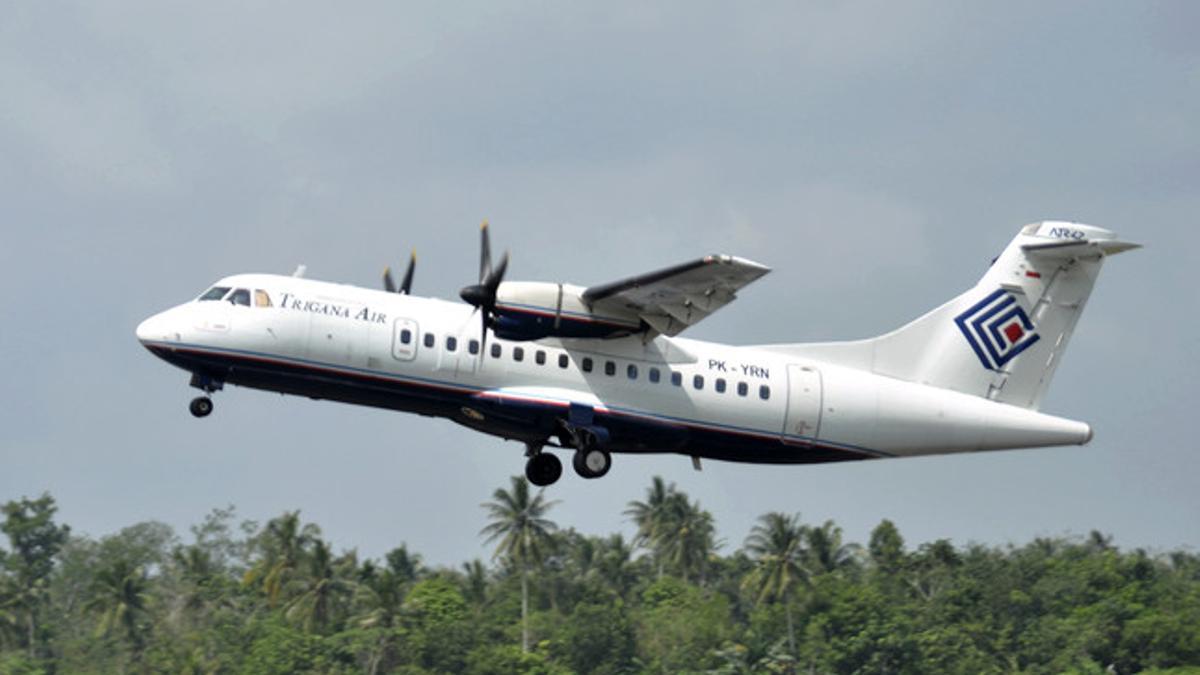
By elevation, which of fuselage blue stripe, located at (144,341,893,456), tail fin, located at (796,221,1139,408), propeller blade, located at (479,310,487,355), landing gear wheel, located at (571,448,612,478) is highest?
tail fin, located at (796,221,1139,408)

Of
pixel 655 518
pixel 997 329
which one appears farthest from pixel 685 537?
pixel 997 329

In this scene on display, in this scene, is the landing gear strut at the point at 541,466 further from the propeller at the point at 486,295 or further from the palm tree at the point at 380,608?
the palm tree at the point at 380,608

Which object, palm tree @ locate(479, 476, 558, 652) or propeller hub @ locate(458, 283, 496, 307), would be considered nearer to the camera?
propeller hub @ locate(458, 283, 496, 307)

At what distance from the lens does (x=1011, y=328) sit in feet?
104

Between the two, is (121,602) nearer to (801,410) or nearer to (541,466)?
(541,466)

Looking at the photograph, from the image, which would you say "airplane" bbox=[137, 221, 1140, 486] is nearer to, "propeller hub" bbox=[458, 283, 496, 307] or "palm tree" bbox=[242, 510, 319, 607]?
"propeller hub" bbox=[458, 283, 496, 307]

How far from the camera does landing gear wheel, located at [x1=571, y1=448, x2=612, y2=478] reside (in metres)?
28.9

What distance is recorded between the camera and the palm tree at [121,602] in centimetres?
8350

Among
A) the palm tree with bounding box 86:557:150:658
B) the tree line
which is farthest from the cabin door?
the palm tree with bounding box 86:557:150:658

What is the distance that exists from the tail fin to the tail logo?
0.02 m

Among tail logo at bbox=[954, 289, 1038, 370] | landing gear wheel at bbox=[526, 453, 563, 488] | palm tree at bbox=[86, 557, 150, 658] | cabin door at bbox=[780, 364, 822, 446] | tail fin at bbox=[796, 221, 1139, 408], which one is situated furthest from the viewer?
palm tree at bbox=[86, 557, 150, 658]

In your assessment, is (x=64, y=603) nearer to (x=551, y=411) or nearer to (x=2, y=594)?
(x=2, y=594)

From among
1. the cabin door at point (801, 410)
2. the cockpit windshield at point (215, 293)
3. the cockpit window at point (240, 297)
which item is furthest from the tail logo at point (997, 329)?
the cockpit windshield at point (215, 293)

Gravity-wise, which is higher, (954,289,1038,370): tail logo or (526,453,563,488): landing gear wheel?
(954,289,1038,370): tail logo
